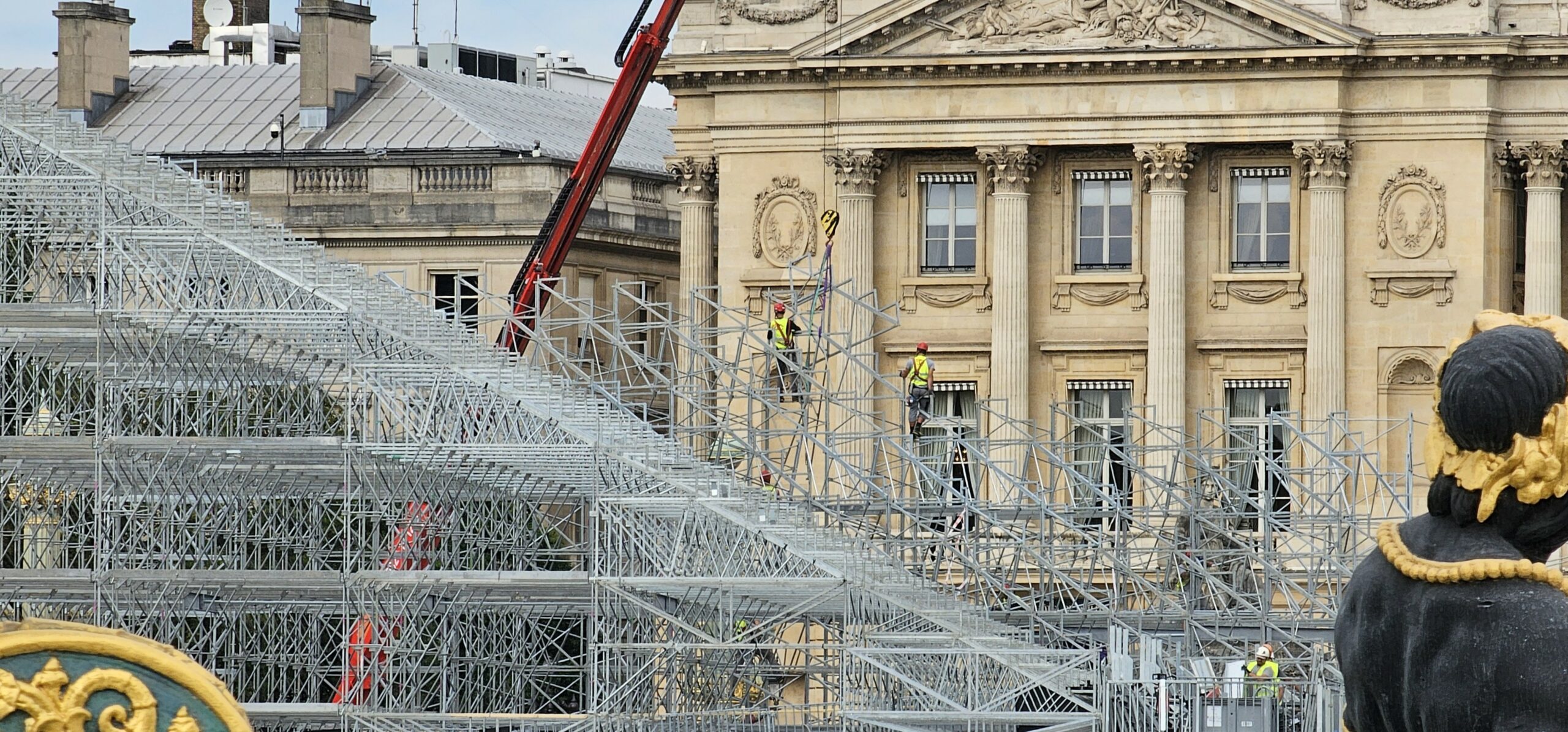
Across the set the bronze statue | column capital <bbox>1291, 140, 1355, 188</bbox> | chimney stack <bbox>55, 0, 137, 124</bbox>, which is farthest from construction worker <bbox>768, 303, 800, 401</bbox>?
the bronze statue

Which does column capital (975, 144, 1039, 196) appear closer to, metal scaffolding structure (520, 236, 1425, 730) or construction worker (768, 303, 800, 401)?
metal scaffolding structure (520, 236, 1425, 730)

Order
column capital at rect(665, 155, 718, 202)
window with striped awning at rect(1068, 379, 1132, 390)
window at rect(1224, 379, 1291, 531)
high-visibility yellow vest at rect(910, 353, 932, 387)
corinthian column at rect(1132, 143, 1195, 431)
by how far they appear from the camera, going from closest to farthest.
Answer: high-visibility yellow vest at rect(910, 353, 932, 387), window at rect(1224, 379, 1291, 531), corinthian column at rect(1132, 143, 1195, 431), window with striped awning at rect(1068, 379, 1132, 390), column capital at rect(665, 155, 718, 202)

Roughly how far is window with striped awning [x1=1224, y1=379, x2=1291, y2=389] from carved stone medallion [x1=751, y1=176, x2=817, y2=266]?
7.42m

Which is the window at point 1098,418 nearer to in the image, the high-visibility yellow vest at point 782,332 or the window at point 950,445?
the window at point 950,445

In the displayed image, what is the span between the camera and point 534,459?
37.9 meters

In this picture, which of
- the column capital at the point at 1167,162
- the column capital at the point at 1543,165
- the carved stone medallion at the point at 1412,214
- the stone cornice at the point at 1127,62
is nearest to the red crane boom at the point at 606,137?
the stone cornice at the point at 1127,62

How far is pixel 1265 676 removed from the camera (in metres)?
37.9

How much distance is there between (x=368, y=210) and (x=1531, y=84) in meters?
21.5

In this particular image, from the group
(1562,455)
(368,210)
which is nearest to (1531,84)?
(368,210)

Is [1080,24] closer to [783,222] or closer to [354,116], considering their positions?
[783,222]

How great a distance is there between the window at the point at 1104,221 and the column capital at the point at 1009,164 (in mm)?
1085

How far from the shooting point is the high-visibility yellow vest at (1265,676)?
36062 mm

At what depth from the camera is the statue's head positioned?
7.16m

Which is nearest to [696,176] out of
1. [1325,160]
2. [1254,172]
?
[1254,172]
